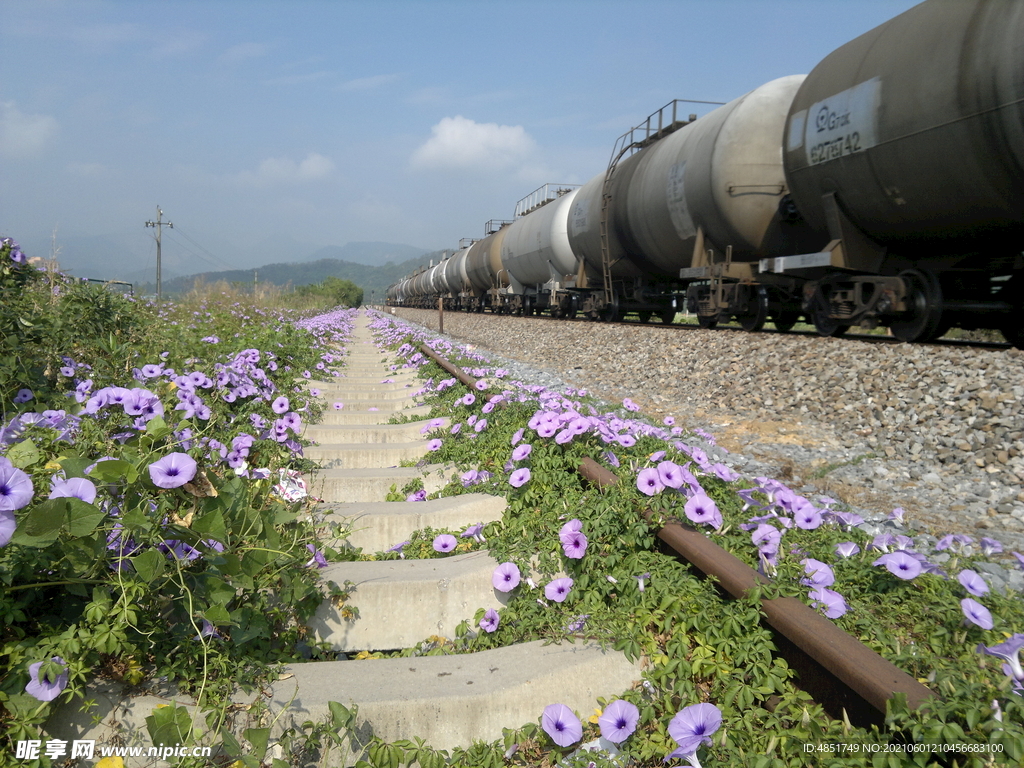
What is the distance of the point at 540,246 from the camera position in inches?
736

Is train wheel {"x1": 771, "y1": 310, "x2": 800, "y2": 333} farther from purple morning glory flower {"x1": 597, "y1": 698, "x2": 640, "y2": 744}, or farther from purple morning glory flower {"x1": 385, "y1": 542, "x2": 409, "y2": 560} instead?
purple morning glory flower {"x1": 597, "y1": 698, "x2": 640, "y2": 744}

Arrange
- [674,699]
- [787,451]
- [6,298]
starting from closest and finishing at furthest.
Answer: [674,699], [6,298], [787,451]

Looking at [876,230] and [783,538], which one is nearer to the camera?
[783,538]

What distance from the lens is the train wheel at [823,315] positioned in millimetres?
7918

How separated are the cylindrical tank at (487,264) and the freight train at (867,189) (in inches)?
507

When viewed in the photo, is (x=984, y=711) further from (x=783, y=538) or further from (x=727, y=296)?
(x=727, y=296)

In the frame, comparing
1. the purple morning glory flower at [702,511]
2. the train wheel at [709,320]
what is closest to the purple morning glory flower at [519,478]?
the purple morning glory flower at [702,511]

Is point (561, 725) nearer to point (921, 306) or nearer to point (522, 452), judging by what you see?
point (522, 452)

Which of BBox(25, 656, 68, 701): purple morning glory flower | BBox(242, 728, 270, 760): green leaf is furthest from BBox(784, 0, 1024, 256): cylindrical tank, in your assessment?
BBox(25, 656, 68, 701): purple morning glory flower

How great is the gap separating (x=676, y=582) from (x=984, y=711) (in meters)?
0.94

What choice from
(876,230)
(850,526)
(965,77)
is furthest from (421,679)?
(876,230)

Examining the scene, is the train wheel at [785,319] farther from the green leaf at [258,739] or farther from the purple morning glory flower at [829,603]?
the green leaf at [258,739]

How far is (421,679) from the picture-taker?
1.83 metres

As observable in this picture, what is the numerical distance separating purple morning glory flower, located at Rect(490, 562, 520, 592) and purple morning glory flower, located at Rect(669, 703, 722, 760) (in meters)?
0.91
